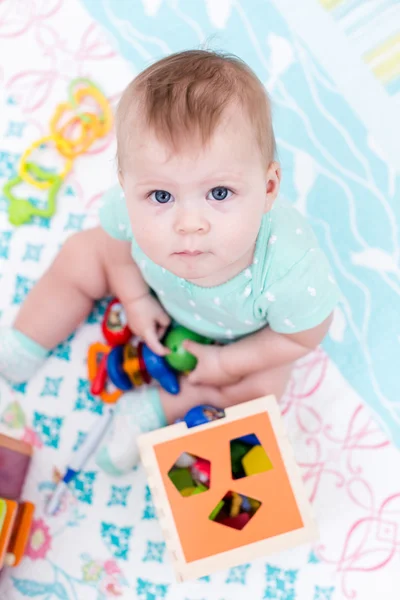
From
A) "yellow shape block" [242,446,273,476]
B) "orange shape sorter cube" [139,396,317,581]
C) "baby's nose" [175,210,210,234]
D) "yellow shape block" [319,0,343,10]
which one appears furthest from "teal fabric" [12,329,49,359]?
"yellow shape block" [319,0,343,10]

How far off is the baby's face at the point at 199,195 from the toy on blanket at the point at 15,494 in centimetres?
40

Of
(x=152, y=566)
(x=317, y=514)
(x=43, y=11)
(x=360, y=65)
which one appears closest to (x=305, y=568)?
(x=317, y=514)

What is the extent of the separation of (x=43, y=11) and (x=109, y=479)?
0.75 m

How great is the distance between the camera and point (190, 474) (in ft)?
2.80

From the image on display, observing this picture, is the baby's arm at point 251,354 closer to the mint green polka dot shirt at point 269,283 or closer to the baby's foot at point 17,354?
the mint green polka dot shirt at point 269,283

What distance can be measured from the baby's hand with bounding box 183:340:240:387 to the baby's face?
0.87 ft

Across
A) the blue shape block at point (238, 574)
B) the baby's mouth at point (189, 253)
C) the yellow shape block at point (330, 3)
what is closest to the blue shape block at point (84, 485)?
the blue shape block at point (238, 574)

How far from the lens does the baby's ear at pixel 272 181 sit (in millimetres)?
636

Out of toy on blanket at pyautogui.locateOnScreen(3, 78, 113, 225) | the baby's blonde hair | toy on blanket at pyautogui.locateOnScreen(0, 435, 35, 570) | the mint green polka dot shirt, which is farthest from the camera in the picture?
toy on blanket at pyautogui.locateOnScreen(3, 78, 113, 225)

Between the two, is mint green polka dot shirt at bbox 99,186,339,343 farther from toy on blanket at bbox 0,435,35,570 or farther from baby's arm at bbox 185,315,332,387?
toy on blanket at bbox 0,435,35,570

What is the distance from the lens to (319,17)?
1043mm

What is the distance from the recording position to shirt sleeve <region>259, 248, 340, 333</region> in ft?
2.48

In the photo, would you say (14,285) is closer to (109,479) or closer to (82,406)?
(82,406)

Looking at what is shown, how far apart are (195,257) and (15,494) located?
50 centimetres
